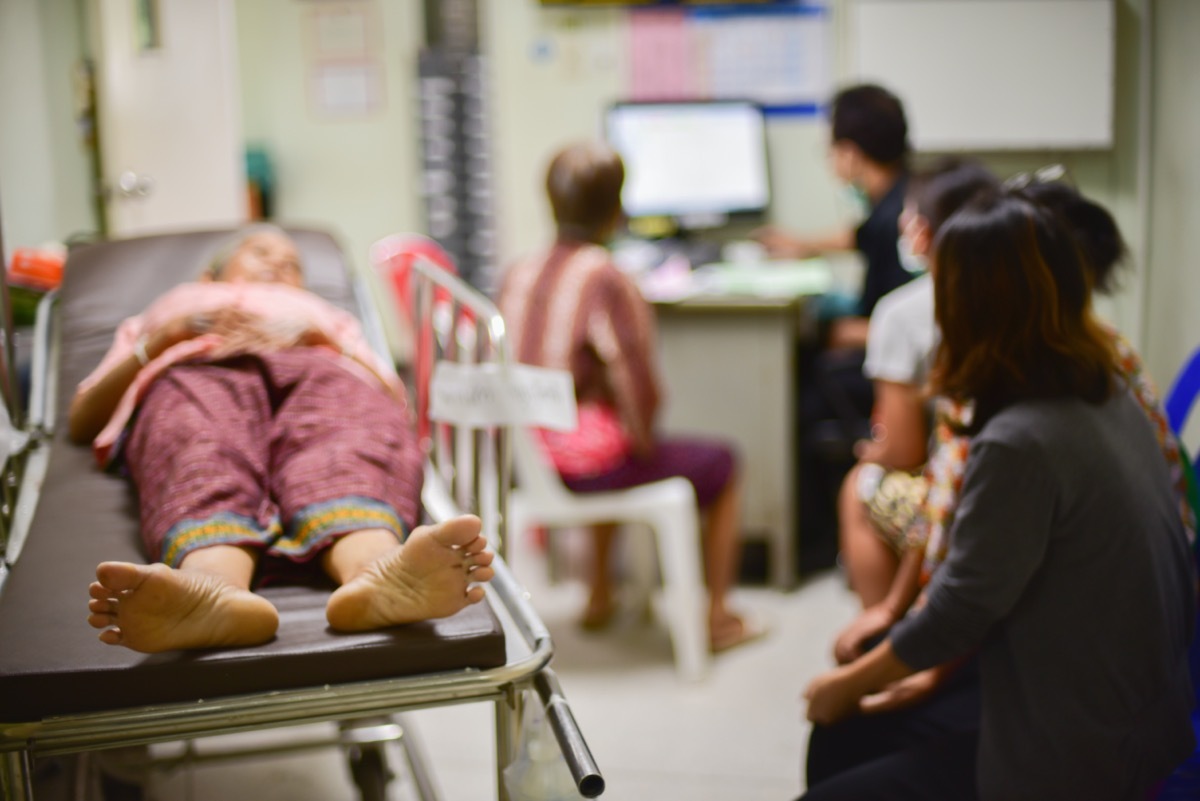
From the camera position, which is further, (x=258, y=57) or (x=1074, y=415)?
(x=258, y=57)

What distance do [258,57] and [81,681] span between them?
412 cm

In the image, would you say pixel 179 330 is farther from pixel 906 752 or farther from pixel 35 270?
pixel 906 752

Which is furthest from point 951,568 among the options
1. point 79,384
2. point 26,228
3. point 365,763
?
point 26,228

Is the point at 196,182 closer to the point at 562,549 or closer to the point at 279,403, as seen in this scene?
the point at 562,549

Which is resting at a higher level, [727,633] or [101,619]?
[101,619]

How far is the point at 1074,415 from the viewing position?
1206 millimetres

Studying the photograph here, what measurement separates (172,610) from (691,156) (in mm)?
2580

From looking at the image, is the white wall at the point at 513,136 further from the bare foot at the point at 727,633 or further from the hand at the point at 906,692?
the bare foot at the point at 727,633

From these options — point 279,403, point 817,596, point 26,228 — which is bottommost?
point 817,596

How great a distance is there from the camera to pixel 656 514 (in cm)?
246

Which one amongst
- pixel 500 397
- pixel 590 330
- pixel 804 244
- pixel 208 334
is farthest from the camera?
pixel 804 244

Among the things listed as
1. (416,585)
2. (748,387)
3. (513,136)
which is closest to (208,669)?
(416,585)

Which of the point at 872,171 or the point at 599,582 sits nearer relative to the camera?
the point at 599,582

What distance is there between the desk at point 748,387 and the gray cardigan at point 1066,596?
1.70 meters
